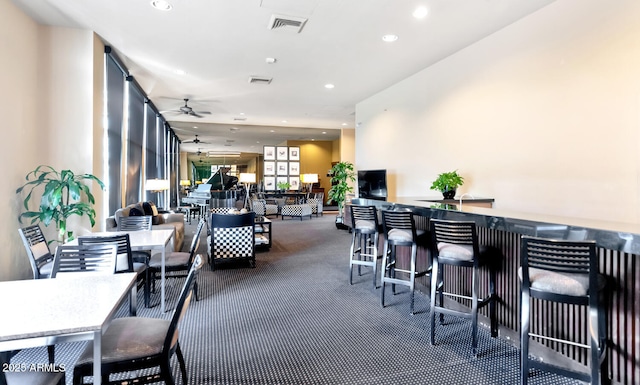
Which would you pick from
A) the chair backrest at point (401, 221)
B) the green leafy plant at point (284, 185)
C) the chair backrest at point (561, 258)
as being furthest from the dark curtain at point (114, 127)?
the green leafy plant at point (284, 185)

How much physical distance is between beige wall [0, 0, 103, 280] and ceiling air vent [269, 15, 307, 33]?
2699 millimetres

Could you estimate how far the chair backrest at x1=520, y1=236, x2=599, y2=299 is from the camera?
1.88 m

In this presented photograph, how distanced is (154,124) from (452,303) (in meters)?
9.71

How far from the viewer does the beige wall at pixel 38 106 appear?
12.6ft

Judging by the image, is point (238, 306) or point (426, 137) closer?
point (238, 306)

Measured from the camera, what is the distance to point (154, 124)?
9.98 m

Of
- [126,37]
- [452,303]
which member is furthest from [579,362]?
[126,37]

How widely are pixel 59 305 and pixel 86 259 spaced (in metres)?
0.88

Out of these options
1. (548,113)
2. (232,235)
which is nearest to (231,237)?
(232,235)

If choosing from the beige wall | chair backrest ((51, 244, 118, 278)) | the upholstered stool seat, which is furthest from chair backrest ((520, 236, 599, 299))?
the upholstered stool seat

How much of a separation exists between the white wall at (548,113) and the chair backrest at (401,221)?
71.4 inches

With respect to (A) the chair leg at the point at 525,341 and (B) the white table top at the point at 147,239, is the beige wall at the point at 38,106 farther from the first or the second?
(A) the chair leg at the point at 525,341

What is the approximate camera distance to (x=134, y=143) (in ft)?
23.9

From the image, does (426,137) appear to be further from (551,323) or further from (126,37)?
(126,37)
